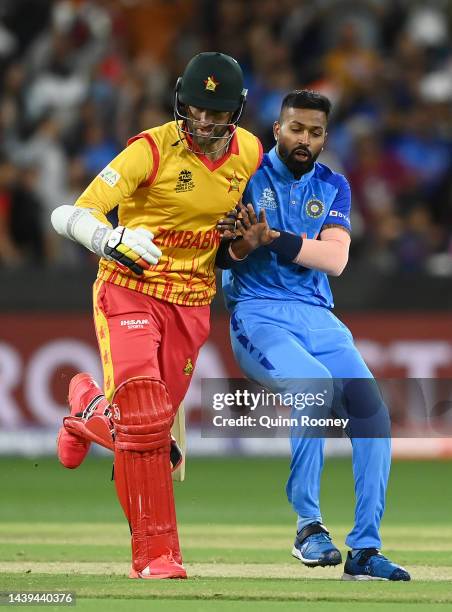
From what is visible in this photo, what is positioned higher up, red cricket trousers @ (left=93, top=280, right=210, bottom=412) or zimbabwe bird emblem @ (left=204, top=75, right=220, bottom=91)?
zimbabwe bird emblem @ (left=204, top=75, right=220, bottom=91)

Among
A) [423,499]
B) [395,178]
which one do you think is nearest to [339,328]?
[423,499]

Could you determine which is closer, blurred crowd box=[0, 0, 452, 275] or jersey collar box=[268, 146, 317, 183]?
jersey collar box=[268, 146, 317, 183]

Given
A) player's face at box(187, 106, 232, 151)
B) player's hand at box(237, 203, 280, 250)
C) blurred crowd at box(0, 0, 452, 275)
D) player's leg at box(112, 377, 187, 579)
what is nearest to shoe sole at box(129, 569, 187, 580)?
player's leg at box(112, 377, 187, 579)

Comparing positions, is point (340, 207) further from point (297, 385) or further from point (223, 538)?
point (223, 538)

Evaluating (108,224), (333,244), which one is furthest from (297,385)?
(108,224)

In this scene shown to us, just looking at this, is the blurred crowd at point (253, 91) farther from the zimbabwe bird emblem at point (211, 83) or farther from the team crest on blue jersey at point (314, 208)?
the zimbabwe bird emblem at point (211, 83)

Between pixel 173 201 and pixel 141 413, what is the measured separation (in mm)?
983

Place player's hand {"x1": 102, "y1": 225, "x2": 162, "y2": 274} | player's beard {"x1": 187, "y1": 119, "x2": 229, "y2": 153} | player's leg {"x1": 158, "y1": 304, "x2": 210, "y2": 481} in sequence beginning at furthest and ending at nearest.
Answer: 1. player's leg {"x1": 158, "y1": 304, "x2": 210, "y2": 481}
2. player's beard {"x1": 187, "y1": 119, "x2": 229, "y2": 153}
3. player's hand {"x1": 102, "y1": 225, "x2": 162, "y2": 274}

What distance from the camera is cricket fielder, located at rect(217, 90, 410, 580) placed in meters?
6.25

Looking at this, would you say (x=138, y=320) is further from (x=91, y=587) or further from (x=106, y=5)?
(x=106, y=5)

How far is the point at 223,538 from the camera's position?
8.14 meters

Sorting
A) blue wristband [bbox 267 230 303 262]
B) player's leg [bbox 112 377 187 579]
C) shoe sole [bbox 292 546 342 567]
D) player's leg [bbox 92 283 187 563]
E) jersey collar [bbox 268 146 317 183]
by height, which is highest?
jersey collar [bbox 268 146 317 183]

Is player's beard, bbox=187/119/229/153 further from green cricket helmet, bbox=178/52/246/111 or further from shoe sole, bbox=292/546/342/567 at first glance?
shoe sole, bbox=292/546/342/567

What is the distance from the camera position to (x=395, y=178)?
43.3 ft
